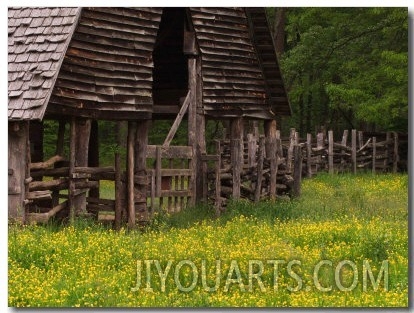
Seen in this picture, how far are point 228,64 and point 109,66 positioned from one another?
150 inches

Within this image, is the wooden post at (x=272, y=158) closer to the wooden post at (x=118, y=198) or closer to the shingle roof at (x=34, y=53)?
the wooden post at (x=118, y=198)

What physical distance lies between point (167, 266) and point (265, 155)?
31.2ft

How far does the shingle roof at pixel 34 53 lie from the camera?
14.9 meters

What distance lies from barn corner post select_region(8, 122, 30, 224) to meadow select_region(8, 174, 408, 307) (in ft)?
2.38

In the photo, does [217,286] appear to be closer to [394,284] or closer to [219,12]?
[394,284]

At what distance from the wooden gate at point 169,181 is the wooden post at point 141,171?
0.90ft

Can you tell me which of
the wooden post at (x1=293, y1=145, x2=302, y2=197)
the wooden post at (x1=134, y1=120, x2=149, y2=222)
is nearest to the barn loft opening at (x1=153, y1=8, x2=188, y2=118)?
the wooden post at (x1=293, y1=145, x2=302, y2=197)

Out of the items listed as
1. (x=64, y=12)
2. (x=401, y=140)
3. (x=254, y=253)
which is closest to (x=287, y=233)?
(x=254, y=253)

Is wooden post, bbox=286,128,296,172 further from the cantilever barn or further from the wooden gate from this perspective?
the wooden gate

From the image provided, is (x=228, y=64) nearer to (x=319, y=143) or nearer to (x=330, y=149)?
(x=330, y=149)

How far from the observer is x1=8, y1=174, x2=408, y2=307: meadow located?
1121cm

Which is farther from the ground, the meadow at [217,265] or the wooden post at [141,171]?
the wooden post at [141,171]

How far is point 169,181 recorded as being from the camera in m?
18.7

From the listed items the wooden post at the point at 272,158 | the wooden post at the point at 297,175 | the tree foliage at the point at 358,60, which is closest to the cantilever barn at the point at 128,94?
the wooden post at the point at 272,158
